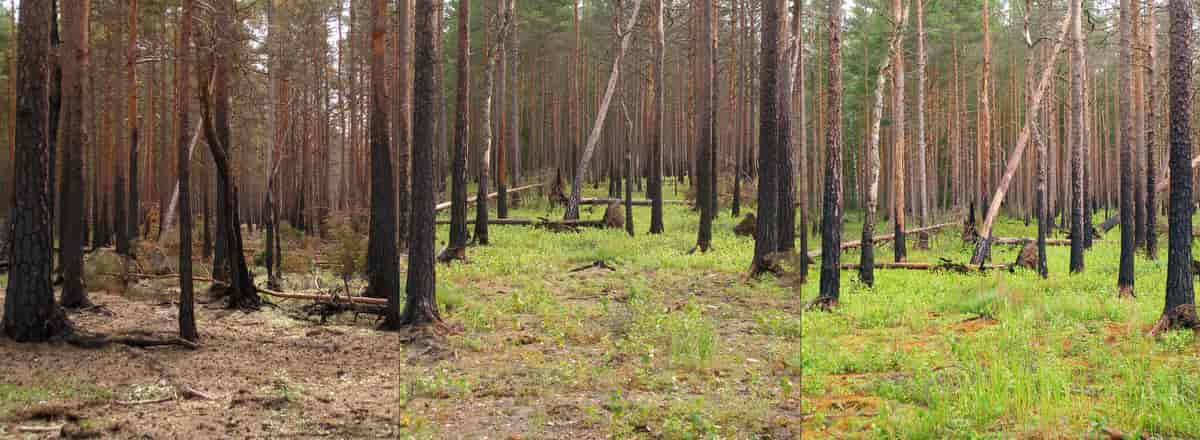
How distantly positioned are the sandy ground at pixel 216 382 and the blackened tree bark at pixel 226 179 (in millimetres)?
727

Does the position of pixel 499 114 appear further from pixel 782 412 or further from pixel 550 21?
pixel 782 412

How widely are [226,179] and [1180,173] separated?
1202cm

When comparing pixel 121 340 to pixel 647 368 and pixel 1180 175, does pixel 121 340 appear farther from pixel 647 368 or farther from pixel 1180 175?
pixel 1180 175

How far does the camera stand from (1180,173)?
33.4 feet

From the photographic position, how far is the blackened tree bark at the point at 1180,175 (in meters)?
10.2

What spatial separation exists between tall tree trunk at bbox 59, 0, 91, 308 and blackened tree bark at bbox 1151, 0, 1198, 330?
1409cm

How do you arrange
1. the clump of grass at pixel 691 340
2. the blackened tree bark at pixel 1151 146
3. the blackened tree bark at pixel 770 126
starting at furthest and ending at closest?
1. the blackened tree bark at pixel 1151 146
2. the blackened tree bark at pixel 770 126
3. the clump of grass at pixel 691 340

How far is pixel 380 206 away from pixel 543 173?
73.4 ft

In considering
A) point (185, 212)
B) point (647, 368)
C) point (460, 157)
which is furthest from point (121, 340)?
point (460, 157)

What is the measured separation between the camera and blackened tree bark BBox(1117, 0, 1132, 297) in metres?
13.7

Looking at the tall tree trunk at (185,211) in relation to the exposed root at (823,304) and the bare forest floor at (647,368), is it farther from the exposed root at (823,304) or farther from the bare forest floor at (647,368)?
the exposed root at (823,304)

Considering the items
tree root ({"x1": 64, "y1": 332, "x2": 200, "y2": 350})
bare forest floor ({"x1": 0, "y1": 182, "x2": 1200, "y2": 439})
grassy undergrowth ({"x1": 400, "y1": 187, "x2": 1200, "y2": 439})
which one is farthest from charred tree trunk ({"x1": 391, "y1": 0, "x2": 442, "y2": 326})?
tree root ({"x1": 64, "y1": 332, "x2": 200, "y2": 350})

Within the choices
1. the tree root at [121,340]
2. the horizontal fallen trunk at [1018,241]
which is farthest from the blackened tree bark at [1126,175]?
the tree root at [121,340]

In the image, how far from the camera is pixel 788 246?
15.2m
